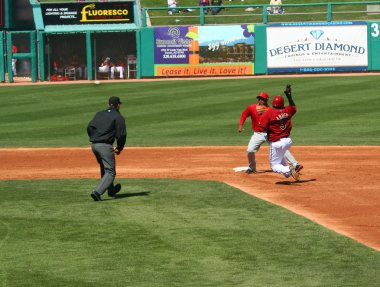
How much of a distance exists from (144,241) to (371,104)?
77.3ft

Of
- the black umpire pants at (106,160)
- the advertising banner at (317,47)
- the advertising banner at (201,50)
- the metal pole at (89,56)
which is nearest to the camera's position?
the black umpire pants at (106,160)

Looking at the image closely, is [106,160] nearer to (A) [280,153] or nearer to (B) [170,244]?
(B) [170,244]

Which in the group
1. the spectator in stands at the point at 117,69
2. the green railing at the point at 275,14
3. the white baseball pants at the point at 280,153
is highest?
the green railing at the point at 275,14

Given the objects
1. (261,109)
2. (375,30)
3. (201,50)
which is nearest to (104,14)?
(201,50)

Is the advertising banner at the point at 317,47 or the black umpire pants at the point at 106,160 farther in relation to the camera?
the advertising banner at the point at 317,47

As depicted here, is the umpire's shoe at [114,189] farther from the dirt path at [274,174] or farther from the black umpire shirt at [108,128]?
the dirt path at [274,174]

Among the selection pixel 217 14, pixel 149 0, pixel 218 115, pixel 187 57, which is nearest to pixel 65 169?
pixel 218 115

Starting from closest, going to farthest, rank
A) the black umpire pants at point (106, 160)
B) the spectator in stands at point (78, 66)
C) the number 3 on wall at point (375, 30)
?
the black umpire pants at point (106, 160)
the number 3 on wall at point (375, 30)
the spectator in stands at point (78, 66)

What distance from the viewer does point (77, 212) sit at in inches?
666

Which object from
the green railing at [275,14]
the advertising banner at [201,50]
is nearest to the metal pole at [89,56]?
the green railing at [275,14]

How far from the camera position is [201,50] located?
50.0m

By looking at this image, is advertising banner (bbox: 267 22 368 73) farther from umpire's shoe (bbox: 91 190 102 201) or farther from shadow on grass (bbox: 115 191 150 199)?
umpire's shoe (bbox: 91 190 102 201)

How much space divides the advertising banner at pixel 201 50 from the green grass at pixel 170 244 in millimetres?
31412

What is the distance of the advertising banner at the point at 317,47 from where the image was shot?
48.5 metres
